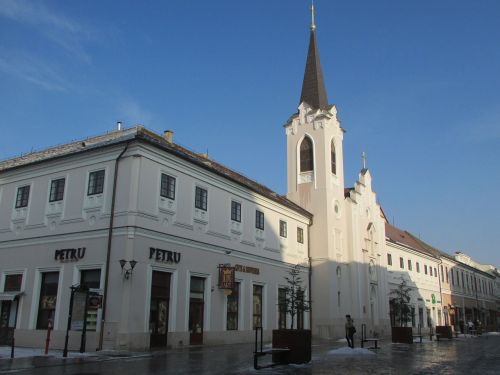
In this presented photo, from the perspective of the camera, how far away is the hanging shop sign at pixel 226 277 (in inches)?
1088

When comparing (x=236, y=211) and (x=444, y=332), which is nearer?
(x=236, y=211)

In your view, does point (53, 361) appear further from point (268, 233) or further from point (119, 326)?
point (268, 233)

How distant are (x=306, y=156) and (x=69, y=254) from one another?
23721 mm

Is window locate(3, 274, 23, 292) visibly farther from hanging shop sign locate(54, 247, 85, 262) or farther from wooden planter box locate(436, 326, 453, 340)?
wooden planter box locate(436, 326, 453, 340)

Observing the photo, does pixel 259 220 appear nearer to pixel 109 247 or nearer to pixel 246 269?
pixel 246 269

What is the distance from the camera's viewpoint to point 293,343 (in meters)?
16.8

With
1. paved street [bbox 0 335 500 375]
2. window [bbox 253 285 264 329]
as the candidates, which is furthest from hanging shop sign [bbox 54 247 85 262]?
window [bbox 253 285 264 329]

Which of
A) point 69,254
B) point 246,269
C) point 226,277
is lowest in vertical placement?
point 226,277

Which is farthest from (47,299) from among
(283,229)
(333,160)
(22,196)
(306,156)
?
(333,160)

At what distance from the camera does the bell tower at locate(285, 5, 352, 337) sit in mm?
38375

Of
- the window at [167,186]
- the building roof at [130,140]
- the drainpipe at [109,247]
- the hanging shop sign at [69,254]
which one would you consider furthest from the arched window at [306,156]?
the hanging shop sign at [69,254]

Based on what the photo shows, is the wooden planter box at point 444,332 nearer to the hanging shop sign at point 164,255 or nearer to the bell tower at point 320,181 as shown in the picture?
the bell tower at point 320,181

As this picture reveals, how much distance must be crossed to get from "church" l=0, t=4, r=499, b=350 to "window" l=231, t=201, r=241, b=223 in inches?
2.4

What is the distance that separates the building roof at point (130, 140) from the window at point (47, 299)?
5.97 metres
